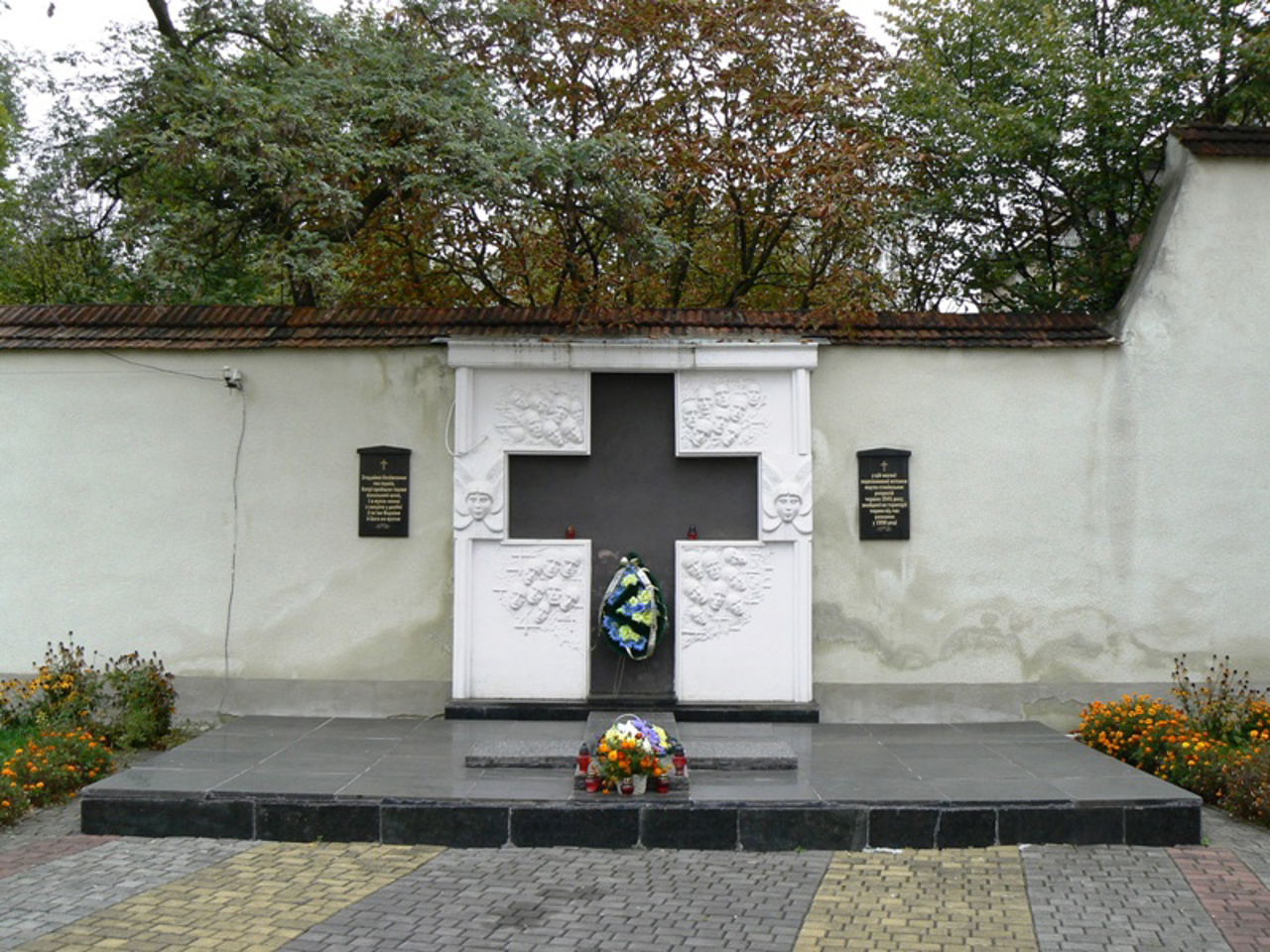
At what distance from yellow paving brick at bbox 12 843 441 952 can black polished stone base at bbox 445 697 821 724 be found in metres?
2.65

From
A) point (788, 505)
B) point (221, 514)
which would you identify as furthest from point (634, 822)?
point (221, 514)

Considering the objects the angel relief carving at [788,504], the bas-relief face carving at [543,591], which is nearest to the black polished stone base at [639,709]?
the bas-relief face carving at [543,591]

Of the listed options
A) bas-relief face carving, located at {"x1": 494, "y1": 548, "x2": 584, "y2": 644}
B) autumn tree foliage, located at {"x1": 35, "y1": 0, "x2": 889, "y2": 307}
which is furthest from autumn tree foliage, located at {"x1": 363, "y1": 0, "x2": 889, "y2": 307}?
bas-relief face carving, located at {"x1": 494, "y1": 548, "x2": 584, "y2": 644}

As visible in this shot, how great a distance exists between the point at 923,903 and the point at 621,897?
1.49 m

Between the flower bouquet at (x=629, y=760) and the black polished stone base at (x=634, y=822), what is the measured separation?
16 centimetres

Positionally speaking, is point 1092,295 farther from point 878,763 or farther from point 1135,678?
point 878,763

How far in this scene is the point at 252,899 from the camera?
5.91 m

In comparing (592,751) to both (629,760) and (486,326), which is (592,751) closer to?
(629,760)

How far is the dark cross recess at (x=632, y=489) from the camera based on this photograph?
9.97 metres

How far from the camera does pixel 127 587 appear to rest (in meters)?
9.89

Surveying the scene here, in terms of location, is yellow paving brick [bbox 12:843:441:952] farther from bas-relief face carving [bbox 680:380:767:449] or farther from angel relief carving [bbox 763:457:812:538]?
bas-relief face carving [bbox 680:380:767:449]

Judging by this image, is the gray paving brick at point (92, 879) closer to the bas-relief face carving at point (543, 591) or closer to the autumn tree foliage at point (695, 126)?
the bas-relief face carving at point (543, 591)

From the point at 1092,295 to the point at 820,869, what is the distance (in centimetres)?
762

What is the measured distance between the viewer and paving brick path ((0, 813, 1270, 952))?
17.6 feet
